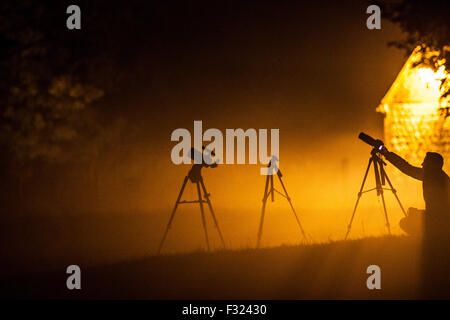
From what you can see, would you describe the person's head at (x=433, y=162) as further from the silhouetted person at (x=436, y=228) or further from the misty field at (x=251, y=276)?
the misty field at (x=251, y=276)

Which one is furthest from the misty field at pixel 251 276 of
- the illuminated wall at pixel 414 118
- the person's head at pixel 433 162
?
the illuminated wall at pixel 414 118

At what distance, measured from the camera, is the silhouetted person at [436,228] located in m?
6.46

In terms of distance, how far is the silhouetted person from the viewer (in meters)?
6.46

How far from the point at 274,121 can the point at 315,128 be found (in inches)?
52.9

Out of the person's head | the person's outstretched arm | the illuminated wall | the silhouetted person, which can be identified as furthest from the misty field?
the illuminated wall

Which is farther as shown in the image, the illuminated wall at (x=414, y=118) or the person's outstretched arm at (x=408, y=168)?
the illuminated wall at (x=414, y=118)

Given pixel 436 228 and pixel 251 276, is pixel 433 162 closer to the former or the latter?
pixel 436 228

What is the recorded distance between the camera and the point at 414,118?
15172 millimetres

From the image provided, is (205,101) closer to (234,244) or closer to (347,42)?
(347,42)

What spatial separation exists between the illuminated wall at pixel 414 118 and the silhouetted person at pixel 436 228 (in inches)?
325

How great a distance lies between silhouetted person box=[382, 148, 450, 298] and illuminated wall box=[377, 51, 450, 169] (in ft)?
27.1

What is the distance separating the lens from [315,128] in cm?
1753
